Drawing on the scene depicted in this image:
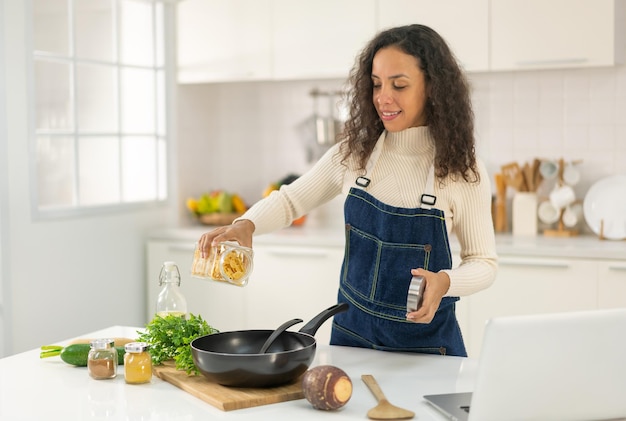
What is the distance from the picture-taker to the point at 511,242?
3875 millimetres

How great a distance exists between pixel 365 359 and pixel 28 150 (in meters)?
2.19

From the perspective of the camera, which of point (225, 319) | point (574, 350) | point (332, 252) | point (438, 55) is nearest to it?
point (574, 350)

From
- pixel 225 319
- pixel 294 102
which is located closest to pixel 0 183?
pixel 225 319

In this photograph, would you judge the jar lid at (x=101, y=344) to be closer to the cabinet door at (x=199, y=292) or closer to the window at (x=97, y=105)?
the window at (x=97, y=105)

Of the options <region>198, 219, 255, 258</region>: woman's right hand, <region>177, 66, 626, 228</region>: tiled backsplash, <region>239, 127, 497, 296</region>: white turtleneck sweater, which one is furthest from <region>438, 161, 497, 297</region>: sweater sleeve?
<region>177, 66, 626, 228</region>: tiled backsplash

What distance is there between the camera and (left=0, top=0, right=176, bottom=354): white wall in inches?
143

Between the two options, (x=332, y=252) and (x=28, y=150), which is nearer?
(x=28, y=150)

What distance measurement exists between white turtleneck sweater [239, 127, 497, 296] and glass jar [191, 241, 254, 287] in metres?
0.38

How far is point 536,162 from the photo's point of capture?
13.7ft

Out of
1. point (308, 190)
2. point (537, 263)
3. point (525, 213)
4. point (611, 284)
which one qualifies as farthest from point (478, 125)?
point (308, 190)

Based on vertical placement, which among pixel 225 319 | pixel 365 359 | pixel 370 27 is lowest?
pixel 225 319

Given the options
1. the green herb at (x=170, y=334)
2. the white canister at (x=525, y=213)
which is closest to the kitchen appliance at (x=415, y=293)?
the green herb at (x=170, y=334)

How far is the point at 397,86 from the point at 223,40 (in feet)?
7.95

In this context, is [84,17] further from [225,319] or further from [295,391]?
[295,391]
